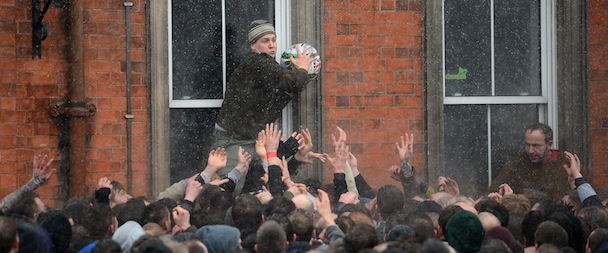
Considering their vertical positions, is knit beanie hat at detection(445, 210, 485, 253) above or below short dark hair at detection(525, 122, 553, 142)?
below

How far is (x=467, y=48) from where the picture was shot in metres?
11.9

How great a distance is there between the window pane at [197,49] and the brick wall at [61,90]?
0.37m

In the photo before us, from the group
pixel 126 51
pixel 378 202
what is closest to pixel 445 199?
pixel 378 202

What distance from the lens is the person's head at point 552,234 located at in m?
7.63

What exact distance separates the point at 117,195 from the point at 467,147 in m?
3.55

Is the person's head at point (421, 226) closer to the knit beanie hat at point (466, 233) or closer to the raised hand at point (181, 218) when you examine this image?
the knit beanie hat at point (466, 233)

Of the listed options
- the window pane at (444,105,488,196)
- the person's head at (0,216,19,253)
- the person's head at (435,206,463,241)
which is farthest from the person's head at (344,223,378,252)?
the window pane at (444,105,488,196)

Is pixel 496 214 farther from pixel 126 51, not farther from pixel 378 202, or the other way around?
pixel 126 51

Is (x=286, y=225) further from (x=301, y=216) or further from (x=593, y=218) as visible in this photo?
(x=593, y=218)

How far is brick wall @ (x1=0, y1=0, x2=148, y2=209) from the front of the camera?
10.8m

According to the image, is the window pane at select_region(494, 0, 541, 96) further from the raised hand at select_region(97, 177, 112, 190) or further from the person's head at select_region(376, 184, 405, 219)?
the raised hand at select_region(97, 177, 112, 190)

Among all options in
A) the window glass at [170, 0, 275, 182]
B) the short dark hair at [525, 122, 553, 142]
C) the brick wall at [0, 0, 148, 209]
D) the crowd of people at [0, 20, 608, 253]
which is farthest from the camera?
the window glass at [170, 0, 275, 182]

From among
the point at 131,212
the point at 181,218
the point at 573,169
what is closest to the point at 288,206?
the point at 181,218

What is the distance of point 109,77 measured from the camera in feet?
36.2
